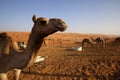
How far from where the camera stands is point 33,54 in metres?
3.66

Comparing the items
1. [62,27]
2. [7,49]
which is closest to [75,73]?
[7,49]

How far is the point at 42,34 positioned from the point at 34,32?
218mm

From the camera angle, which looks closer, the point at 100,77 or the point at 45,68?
the point at 100,77

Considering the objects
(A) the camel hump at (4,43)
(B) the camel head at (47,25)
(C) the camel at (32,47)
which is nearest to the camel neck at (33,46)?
(C) the camel at (32,47)

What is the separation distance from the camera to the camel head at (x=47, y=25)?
309cm

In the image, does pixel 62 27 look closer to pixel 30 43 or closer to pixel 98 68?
pixel 30 43

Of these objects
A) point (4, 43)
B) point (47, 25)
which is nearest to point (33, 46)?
point (47, 25)

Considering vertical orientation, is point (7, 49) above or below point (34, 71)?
above

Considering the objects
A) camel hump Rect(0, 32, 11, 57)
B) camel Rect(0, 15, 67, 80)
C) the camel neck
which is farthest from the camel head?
camel hump Rect(0, 32, 11, 57)

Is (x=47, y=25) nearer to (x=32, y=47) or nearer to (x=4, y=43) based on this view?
(x=32, y=47)

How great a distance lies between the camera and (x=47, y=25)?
3363mm

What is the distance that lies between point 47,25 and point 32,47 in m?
0.58

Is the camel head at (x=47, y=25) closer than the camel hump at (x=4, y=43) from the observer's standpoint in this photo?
Yes

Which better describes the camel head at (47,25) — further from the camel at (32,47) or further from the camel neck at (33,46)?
the camel neck at (33,46)
